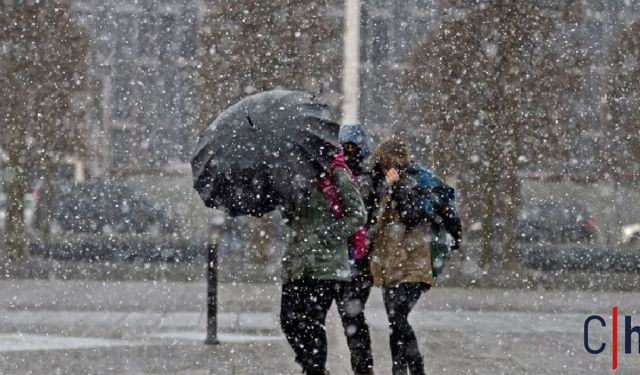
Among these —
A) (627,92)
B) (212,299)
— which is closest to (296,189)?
(212,299)

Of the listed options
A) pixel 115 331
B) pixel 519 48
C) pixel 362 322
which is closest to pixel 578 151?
pixel 519 48

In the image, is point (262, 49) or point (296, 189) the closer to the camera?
point (296, 189)

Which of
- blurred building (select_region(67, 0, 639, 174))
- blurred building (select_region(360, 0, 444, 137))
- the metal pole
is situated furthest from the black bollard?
blurred building (select_region(67, 0, 639, 174))

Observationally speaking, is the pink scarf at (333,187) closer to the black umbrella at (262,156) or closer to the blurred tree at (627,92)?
the black umbrella at (262,156)

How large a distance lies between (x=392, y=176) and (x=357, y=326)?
0.96m

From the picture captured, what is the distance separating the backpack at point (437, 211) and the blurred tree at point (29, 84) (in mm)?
15417

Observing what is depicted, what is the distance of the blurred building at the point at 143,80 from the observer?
39.2 m

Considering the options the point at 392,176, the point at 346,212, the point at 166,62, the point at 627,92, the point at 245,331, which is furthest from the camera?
the point at 166,62

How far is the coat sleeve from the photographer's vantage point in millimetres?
6539

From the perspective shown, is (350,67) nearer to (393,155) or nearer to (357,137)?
(357,137)

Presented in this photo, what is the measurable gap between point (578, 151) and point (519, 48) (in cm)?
1851

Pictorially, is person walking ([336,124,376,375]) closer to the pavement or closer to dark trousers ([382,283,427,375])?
dark trousers ([382,283,427,375])

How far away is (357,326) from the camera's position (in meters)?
7.26

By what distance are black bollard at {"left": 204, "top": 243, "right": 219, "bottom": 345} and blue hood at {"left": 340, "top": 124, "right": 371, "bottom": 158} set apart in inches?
120
